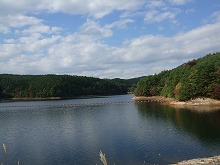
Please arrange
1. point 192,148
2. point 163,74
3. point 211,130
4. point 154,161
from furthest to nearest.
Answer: point 163,74
point 211,130
point 192,148
point 154,161

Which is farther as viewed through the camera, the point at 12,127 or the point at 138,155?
the point at 12,127

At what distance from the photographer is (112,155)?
41812 millimetres

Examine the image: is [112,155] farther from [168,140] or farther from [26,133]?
[26,133]

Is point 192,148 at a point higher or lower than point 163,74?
lower

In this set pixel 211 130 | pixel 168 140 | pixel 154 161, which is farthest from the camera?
pixel 211 130

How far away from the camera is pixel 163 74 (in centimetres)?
17425

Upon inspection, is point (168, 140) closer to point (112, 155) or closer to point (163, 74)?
point (112, 155)

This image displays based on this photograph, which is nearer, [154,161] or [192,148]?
[154,161]

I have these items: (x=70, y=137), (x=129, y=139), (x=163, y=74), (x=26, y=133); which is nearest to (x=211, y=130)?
(x=129, y=139)

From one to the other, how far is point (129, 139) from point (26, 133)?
2345 cm

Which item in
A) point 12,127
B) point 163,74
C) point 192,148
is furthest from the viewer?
point 163,74

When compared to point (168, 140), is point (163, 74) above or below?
above

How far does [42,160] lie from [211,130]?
31116mm

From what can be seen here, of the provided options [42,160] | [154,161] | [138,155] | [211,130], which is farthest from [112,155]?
[211,130]
